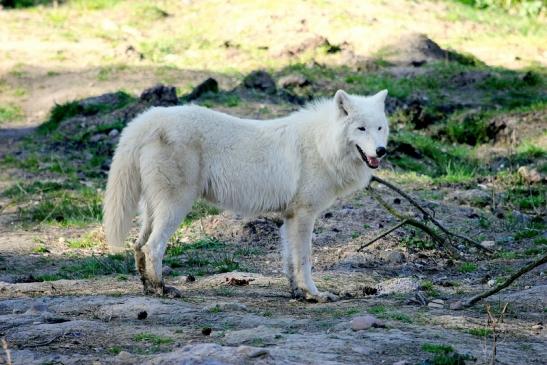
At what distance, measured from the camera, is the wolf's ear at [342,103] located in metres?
7.23

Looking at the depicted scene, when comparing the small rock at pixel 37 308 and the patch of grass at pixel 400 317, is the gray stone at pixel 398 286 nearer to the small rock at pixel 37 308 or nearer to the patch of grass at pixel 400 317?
the patch of grass at pixel 400 317

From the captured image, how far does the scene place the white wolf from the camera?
7.13 m

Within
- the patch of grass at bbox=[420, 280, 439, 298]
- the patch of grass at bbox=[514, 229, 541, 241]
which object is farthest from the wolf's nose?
the patch of grass at bbox=[514, 229, 541, 241]

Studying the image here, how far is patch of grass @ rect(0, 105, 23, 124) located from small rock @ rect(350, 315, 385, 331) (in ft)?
38.9

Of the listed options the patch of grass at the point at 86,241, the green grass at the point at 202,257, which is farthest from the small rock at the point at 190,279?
the patch of grass at the point at 86,241

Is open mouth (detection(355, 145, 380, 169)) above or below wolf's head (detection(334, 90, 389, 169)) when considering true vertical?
below

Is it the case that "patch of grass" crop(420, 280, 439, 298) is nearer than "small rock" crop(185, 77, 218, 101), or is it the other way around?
"patch of grass" crop(420, 280, 439, 298)

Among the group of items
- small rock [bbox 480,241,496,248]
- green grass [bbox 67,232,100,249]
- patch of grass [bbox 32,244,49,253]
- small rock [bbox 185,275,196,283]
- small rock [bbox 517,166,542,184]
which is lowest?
green grass [bbox 67,232,100,249]

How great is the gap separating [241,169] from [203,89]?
325 inches

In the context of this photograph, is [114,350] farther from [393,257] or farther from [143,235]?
[393,257]

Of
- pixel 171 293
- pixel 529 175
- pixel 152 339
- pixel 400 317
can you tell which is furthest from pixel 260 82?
pixel 152 339

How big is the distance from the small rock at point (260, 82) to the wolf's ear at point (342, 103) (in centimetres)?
824

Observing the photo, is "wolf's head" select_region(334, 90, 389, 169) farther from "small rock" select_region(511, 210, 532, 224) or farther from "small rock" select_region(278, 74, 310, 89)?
"small rock" select_region(278, 74, 310, 89)

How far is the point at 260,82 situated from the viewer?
15.7 m
